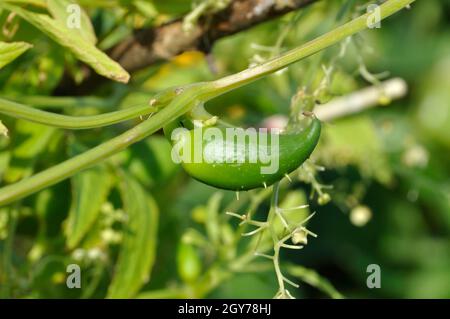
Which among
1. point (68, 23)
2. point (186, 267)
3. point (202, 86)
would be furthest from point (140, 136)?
point (186, 267)

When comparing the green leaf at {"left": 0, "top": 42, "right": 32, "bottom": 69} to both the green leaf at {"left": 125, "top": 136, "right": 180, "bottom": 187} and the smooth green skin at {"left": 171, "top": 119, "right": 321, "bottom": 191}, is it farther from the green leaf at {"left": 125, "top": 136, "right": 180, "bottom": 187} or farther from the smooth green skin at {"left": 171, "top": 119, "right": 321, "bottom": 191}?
the green leaf at {"left": 125, "top": 136, "right": 180, "bottom": 187}

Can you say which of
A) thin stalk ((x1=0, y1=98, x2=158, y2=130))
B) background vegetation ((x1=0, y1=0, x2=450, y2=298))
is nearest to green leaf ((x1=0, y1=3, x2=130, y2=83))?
background vegetation ((x1=0, y1=0, x2=450, y2=298))

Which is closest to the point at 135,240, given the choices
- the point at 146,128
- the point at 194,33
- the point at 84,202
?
the point at 84,202

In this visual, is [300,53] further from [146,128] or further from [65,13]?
[65,13]

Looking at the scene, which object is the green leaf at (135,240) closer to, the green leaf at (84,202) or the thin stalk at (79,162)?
the green leaf at (84,202)

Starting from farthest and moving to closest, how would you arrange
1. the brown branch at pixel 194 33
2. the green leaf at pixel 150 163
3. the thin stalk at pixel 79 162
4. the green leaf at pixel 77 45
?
the green leaf at pixel 150 163, the brown branch at pixel 194 33, the green leaf at pixel 77 45, the thin stalk at pixel 79 162

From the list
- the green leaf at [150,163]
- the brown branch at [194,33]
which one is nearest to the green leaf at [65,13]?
the brown branch at [194,33]

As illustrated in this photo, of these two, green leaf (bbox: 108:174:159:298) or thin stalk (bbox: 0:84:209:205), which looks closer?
thin stalk (bbox: 0:84:209:205)
